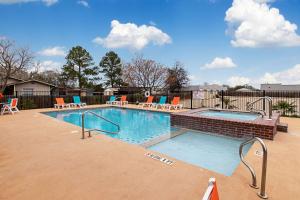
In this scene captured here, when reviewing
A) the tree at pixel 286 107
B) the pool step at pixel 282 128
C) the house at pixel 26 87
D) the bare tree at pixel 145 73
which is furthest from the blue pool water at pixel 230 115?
the house at pixel 26 87

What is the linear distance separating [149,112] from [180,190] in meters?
9.52

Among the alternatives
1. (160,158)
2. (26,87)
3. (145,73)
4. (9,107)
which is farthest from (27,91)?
(160,158)

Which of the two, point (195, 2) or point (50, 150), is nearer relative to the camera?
point (50, 150)

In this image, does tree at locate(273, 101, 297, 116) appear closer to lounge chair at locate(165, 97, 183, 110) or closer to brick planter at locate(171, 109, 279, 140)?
brick planter at locate(171, 109, 279, 140)

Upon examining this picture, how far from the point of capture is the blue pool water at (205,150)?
153 inches

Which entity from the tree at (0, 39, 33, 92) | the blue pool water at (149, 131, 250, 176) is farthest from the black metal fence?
the tree at (0, 39, 33, 92)

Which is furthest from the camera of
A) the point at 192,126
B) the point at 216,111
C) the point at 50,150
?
the point at 216,111

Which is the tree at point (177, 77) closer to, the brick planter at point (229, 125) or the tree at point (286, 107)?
the tree at point (286, 107)

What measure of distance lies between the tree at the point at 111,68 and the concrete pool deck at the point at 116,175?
27.0 m

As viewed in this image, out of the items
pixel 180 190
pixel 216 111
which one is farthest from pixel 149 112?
pixel 180 190

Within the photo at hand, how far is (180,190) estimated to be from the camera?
7.86 ft

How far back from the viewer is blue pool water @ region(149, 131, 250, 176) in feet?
12.8

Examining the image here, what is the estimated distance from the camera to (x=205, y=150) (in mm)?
4734

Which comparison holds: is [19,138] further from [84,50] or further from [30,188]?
[84,50]
